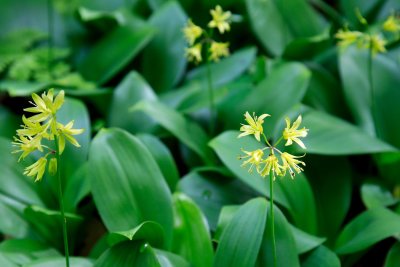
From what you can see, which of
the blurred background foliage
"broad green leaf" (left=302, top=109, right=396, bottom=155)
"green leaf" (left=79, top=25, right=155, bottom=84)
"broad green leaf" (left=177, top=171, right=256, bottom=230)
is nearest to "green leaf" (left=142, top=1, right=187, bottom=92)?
the blurred background foliage

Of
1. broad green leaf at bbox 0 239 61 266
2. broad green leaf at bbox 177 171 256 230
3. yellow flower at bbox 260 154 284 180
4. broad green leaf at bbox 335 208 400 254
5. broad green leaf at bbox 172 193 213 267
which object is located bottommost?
broad green leaf at bbox 335 208 400 254

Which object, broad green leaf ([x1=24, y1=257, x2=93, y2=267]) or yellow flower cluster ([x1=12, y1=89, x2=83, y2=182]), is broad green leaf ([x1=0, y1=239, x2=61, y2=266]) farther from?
yellow flower cluster ([x1=12, y1=89, x2=83, y2=182])

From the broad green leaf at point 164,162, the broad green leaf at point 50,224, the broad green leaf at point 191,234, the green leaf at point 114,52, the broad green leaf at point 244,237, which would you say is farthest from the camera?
the green leaf at point 114,52

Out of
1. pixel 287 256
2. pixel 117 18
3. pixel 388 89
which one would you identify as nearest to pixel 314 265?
pixel 287 256

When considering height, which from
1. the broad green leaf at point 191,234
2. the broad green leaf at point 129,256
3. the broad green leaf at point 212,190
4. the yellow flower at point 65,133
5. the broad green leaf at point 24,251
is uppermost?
the yellow flower at point 65,133

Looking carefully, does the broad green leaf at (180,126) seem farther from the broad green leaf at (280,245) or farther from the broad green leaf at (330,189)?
the broad green leaf at (280,245)

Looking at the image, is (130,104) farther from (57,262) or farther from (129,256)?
(129,256)

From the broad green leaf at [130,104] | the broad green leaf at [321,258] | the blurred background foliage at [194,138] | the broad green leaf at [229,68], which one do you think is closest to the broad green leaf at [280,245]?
the blurred background foliage at [194,138]
